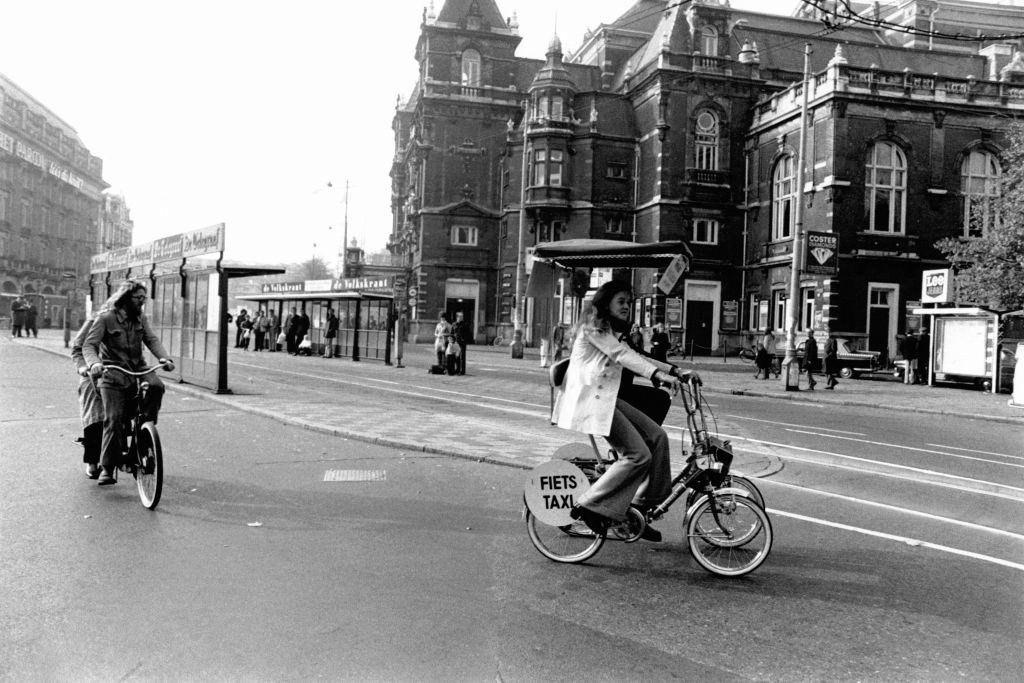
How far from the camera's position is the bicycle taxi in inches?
203

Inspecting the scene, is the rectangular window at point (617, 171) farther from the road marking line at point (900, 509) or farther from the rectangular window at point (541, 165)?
the road marking line at point (900, 509)

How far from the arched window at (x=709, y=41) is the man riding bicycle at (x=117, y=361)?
4312 centimetres

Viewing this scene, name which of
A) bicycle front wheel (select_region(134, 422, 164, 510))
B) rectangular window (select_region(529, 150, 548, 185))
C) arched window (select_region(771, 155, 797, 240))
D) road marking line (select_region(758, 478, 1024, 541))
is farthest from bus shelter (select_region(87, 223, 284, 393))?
rectangular window (select_region(529, 150, 548, 185))

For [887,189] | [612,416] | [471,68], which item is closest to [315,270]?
[471,68]

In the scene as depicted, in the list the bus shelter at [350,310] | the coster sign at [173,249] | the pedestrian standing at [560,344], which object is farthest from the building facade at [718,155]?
the coster sign at [173,249]

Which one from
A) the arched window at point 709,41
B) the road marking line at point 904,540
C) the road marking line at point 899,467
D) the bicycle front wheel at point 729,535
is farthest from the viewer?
the arched window at point 709,41

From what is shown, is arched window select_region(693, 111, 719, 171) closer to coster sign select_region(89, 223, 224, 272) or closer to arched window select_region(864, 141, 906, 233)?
arched window select_region(864, 141, 906, 233)

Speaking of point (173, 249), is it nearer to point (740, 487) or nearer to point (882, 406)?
point (740, 487)

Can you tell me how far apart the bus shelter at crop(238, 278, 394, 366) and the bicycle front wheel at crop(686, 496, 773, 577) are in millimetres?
23666

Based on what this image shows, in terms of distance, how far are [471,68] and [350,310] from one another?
29.5 m

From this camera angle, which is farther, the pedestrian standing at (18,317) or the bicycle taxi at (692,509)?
the pedestrian standing at (18,317)

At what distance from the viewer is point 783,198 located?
41.1m

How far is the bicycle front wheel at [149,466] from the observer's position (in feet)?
21.3

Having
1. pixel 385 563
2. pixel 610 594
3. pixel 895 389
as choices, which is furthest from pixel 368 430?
pixel 895 389
